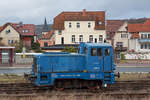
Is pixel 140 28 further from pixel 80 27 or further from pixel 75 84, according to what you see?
pixel 75 84

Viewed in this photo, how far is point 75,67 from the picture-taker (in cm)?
1817

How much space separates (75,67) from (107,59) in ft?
7.16

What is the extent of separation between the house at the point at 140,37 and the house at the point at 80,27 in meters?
8.43

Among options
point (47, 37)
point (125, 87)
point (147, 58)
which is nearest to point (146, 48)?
point (147, 58)

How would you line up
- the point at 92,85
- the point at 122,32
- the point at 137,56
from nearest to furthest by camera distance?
1. the point at 92,85
2. the point at 137,56
3. the point at 122,32

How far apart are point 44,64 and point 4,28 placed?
55703 mm

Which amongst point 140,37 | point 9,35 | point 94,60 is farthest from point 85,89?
point 9,35

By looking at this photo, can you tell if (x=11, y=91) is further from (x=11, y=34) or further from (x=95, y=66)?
(x=11, y=34)

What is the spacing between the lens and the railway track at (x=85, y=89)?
18094 millimetres

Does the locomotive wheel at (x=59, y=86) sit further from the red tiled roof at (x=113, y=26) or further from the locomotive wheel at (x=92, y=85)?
the red tiled roof at (x=113, y=26)

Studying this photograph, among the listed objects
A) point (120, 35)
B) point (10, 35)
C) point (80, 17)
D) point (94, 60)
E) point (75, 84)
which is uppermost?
point (80, 17)

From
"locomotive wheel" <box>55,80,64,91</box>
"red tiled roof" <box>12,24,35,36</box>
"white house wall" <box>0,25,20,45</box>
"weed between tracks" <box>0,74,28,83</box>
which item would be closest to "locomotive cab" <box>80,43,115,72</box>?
"locomotive wheel" <box>55,80,64,91</box>

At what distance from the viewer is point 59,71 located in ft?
58.8

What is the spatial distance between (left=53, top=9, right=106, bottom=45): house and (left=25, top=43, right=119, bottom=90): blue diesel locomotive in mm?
46590
